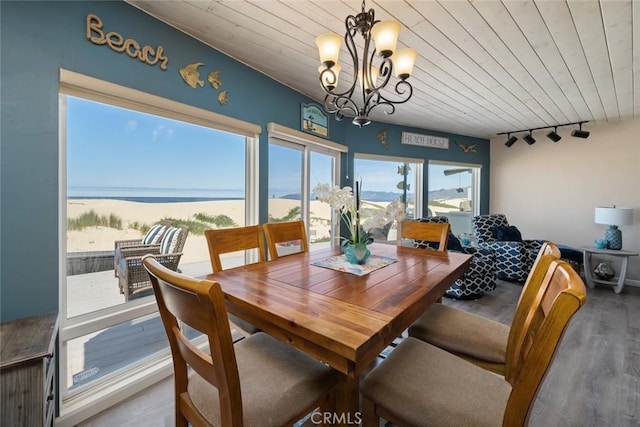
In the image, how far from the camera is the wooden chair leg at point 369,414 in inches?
40.1

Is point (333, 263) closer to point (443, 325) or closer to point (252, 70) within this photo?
point (443, 325)

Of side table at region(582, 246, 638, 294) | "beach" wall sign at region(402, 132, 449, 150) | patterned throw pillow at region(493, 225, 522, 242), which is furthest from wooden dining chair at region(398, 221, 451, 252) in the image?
side table at region(582, 246, 638, 294)

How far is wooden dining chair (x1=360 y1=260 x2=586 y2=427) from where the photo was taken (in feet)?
2.24

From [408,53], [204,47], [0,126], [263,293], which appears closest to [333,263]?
[263,293]

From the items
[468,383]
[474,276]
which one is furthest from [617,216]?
[468,383]

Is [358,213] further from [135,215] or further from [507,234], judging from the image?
[507,234]

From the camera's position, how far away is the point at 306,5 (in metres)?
1.58

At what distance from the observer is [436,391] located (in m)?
0.96

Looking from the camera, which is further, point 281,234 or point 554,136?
point 554,136

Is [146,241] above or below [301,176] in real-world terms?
below

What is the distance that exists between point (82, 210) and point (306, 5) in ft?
5.91

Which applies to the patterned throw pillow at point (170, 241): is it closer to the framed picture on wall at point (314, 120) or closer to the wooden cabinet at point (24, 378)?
the wooden cabinet at point (24, 378)

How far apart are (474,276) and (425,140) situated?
91.7 inches

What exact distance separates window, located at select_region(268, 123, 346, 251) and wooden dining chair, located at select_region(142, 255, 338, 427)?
185 cm
